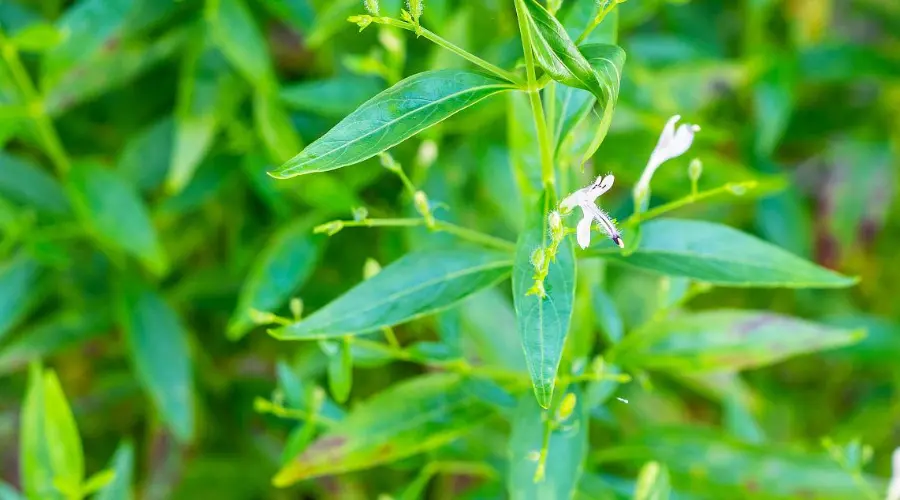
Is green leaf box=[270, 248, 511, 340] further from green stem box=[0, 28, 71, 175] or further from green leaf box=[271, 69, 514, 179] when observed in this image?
green stem box=[0, 28, 71, 175]

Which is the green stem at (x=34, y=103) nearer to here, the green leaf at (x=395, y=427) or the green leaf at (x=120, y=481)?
the green leaf at (x=120, y=481)

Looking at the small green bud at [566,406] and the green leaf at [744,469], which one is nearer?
the small green bud at [566,406]

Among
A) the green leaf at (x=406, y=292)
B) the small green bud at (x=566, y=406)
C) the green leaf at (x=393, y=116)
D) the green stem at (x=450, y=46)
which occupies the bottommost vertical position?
the small green bud at (x=566, y=406)

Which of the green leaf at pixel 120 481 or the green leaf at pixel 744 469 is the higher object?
the green leaf at pixel 744 469

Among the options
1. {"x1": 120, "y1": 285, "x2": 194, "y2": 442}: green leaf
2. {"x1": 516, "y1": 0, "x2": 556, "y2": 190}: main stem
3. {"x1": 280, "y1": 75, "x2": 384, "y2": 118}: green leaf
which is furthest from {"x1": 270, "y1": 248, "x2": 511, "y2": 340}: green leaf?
{"x1": 120, "y1": 285, "x2": 194, "y2": 442}: green leaf

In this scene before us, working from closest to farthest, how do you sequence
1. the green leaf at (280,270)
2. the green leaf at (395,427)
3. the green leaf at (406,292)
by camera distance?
the green leaf at (406,292), the green leaf at (395,427), the green leaf at (280,270)

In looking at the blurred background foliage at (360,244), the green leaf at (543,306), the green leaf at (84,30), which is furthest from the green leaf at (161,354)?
the green leaf at (543,306)

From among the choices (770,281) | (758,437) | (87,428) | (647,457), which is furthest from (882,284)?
(87,428)
